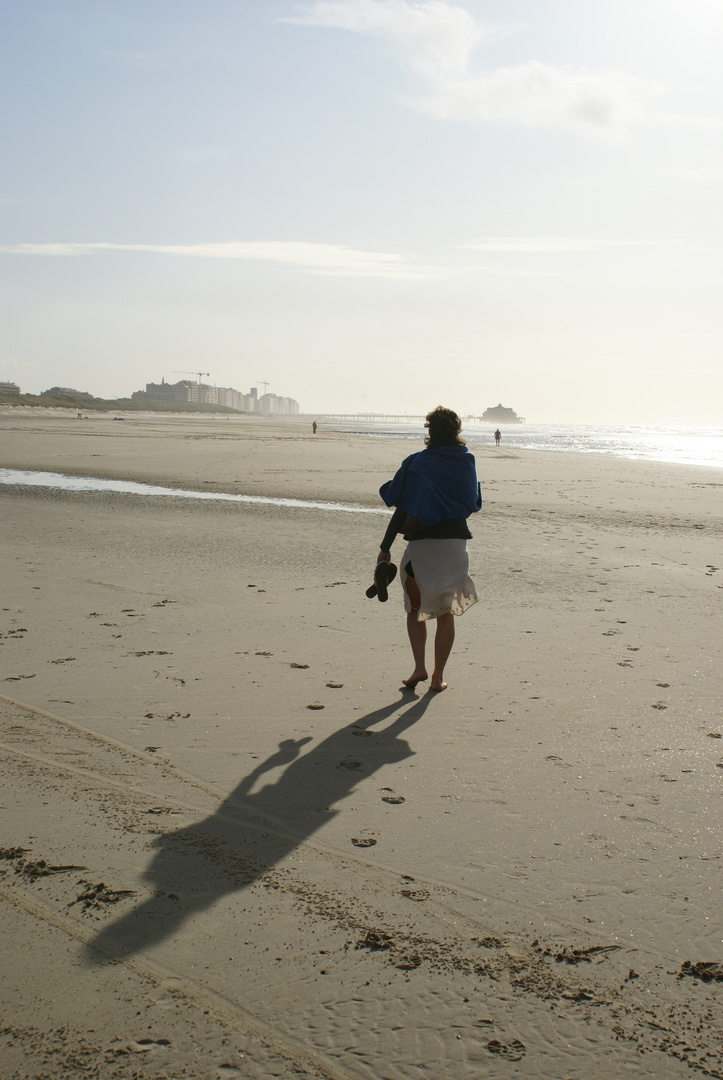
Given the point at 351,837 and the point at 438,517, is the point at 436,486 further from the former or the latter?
the point at 351,837

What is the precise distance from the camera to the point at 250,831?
3.07m

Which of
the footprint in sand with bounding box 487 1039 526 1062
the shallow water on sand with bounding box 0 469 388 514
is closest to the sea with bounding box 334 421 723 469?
the shallow water on sand with bounding box 0 469 388 514

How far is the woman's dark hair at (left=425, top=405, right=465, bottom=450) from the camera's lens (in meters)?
4.76

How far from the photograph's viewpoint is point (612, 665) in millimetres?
5277

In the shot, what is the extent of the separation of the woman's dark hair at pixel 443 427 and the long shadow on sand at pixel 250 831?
168 centimetres

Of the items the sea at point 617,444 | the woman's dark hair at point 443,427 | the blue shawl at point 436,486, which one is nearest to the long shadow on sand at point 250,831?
the blue shawl at point 436,486

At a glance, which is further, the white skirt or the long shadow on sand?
the white skirt

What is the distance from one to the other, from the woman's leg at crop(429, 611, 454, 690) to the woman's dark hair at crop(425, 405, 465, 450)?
105 cm

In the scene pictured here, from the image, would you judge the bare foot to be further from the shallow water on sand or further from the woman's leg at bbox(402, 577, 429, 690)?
the shallow water on sand

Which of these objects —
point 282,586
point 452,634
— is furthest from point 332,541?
point 452,634

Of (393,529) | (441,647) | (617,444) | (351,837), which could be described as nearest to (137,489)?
(393,529)

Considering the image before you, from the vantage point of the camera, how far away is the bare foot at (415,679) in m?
4.84

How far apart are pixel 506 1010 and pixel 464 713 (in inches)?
91.8

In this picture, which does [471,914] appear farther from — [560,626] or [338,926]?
[560,626]
